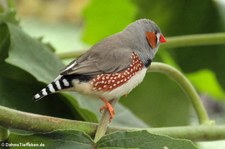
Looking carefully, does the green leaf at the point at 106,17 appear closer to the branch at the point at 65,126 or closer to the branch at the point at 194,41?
the branch at the point at 194,41

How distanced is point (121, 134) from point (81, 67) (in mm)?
67

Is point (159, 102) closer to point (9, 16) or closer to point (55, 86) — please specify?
point (9, 16)

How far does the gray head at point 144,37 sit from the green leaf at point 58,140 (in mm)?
98

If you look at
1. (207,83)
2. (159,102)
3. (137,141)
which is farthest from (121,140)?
(207,83)

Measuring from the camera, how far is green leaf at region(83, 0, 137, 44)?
116 cm

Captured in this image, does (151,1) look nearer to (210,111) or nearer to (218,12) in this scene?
Answer: (218,12)

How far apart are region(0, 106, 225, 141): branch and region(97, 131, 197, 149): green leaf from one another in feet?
0.07

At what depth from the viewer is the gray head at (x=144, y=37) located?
1.81 feet

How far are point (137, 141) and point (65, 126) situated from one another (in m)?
0.06

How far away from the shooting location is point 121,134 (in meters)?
0.52

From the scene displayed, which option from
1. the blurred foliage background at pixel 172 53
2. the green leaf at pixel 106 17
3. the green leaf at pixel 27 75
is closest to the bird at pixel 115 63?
the green leaf at pixel 27 75

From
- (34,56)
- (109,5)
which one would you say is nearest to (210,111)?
(109,5)

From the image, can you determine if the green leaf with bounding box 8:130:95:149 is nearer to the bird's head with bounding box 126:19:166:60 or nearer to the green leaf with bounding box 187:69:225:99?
the bird's head with bounding box 126:19:166:60

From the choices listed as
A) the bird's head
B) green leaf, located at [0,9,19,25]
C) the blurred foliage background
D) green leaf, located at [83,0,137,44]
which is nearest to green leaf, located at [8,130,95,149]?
the bird's head
